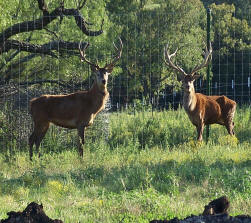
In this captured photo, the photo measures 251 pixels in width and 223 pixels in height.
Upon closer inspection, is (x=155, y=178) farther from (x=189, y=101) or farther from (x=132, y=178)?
(x=189, y=101)

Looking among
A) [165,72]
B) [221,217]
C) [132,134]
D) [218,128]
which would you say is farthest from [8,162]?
[165,72]

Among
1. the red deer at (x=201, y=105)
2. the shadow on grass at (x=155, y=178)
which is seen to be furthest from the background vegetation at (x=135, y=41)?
the shadow on grass at (x=155, y=178)

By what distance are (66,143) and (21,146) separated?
995mm

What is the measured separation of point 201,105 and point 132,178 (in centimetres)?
422

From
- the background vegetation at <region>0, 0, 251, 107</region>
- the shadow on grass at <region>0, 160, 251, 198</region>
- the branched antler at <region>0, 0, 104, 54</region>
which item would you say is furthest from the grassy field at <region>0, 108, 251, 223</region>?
the branched antler at <region>0, 0, 104, 54</region>

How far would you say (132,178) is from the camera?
8.27m

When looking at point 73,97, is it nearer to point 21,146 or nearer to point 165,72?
point 21,146

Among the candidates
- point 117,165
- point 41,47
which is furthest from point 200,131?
point 41,47

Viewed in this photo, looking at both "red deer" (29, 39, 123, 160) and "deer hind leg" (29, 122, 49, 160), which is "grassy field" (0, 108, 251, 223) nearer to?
"deer hind leg" (29, 122, 49, 160)

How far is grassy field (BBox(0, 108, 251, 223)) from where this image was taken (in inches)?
255

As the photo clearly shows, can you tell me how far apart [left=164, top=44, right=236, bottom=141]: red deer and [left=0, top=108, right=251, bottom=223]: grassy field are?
1.55ft

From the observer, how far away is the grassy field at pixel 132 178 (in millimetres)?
6488

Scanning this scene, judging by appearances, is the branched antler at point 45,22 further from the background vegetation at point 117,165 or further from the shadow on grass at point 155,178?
the shadow on grass at point 155,178

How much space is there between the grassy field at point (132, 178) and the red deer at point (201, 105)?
0.47 m
